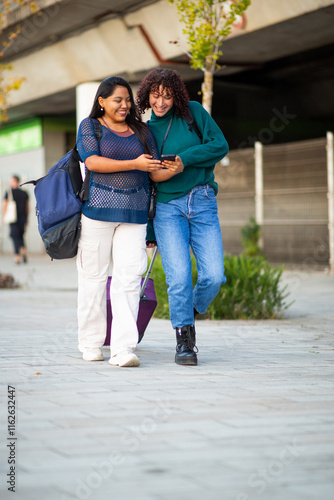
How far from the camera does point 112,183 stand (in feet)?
18.0

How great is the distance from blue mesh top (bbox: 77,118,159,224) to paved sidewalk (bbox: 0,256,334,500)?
100cm

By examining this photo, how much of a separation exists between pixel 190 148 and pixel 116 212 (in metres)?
0.64

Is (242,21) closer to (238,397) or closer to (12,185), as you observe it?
(12,185)

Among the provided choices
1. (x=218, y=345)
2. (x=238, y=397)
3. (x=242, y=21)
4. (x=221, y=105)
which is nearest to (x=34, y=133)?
(x=221, y=105)

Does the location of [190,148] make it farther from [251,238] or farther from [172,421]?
[251,238]

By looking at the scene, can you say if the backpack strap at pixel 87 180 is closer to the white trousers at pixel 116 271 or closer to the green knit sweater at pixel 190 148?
the white trousers at pixel 116 271

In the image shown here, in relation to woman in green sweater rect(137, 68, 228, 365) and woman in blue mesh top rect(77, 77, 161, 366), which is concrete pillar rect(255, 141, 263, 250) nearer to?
woman in green sweater rect(137, 68, 228, 365)

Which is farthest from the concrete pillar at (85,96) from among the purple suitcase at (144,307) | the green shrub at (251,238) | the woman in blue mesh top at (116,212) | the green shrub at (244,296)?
the woman in blue mesh top at (116,212)

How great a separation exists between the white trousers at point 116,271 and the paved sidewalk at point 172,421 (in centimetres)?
27

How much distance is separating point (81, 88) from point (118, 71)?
6.15ft

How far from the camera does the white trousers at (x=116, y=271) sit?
560 cm

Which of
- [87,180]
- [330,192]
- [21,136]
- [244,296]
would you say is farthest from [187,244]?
[21,136]

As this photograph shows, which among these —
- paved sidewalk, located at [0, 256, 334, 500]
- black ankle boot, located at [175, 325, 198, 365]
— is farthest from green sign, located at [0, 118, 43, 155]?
black ankle boot, located at [175, 325, 198, 365]

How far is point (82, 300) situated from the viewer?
5773 mm
